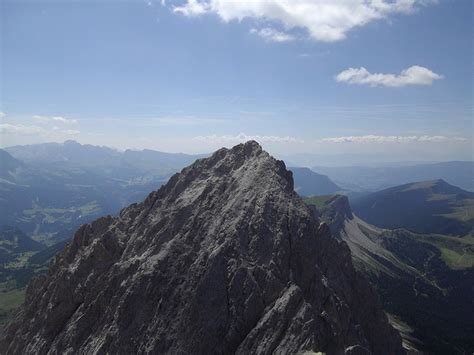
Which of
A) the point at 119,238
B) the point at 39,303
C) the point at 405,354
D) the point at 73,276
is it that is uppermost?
the point at 119,238

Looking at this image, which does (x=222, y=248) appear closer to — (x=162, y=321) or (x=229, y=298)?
(x=229, y=298)

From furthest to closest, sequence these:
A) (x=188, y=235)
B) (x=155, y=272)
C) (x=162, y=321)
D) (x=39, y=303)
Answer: (x=39, y=303), (x=188, y=235), (x=155, y=272), (x=162, y=321)

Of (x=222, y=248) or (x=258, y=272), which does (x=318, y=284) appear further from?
(x=222, y=248)

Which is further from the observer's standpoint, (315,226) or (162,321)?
(315,226)

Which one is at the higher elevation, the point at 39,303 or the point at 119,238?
the point at 119,238

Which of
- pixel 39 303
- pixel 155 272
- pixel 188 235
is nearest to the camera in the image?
pixel 155 272

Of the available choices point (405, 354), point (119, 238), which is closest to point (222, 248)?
point (119, 238)
